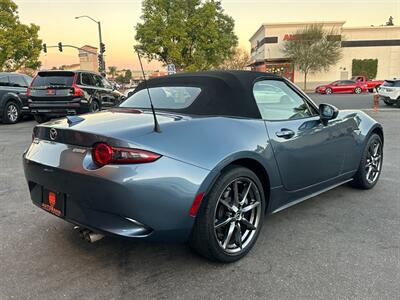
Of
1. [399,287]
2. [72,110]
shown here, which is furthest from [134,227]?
[72,110]

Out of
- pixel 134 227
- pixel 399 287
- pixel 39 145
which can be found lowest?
pixel 399 287

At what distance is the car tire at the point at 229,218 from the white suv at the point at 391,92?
1832cm

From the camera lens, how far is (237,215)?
9.66 ft

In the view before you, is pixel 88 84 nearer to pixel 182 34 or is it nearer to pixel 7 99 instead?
pixel 7 99

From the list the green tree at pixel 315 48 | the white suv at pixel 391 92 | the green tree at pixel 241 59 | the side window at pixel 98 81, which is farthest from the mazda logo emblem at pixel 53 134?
the green tree at pixel 241 59

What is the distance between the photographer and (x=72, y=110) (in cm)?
1043

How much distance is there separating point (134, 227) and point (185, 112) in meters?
1.08

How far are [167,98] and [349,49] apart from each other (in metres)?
56.0

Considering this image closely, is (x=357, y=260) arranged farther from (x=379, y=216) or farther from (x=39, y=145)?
(x=39, y=145)

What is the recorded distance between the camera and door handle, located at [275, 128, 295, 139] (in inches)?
128

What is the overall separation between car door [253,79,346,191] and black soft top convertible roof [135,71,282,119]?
13 cm

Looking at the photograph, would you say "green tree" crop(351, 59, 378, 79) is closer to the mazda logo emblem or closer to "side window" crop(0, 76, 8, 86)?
"side window" crop(0, 76, 8, 86)

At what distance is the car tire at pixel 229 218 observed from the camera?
2.66 meters

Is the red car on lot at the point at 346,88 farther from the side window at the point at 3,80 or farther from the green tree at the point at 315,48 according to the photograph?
the side window at the point at 3,80
